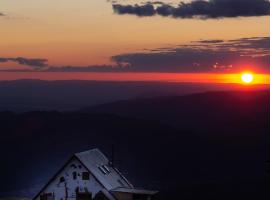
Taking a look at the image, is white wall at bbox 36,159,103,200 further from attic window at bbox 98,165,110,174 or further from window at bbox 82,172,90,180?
attic window at bbox 98,165,110,174

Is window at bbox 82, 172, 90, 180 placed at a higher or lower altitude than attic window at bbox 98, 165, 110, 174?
lower

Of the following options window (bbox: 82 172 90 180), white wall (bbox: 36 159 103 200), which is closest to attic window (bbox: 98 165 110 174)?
window (bbox: 82 172 90 180)

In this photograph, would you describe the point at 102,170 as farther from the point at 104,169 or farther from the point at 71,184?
the point at 71,184

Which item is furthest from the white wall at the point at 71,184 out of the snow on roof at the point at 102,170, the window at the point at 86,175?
the snow on roof at the point at 102,170

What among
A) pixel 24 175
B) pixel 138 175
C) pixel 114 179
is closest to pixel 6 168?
pixel 24 175

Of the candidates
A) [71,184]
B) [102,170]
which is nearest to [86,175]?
[71,184]

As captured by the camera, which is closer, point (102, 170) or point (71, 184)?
point (71, 184)

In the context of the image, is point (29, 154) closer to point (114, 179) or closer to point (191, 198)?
point (191, 198)
